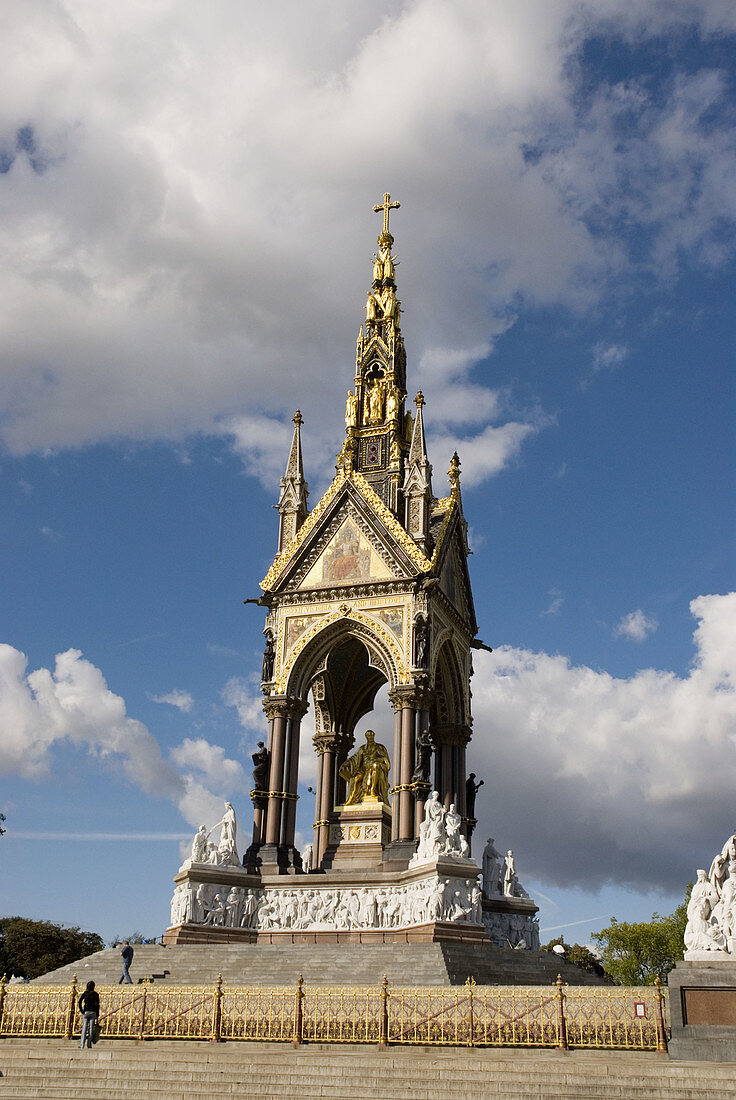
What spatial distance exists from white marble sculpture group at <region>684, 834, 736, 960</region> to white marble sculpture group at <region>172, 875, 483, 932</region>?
906cm

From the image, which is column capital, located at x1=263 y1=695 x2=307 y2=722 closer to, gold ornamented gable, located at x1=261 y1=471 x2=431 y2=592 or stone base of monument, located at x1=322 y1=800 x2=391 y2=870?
stone base of monument, located at x1=322 y1=800 x2=391 y2=870

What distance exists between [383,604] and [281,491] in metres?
6.00

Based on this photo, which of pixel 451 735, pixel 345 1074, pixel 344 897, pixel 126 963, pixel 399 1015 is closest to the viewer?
pixel 345 1074

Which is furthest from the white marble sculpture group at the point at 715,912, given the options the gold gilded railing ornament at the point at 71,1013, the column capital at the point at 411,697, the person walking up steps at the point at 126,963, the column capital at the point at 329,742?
the column capital at the point at 329,742

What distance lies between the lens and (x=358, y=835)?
30875 millimetres

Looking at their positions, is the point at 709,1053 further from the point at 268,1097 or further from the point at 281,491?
the point at 281,491

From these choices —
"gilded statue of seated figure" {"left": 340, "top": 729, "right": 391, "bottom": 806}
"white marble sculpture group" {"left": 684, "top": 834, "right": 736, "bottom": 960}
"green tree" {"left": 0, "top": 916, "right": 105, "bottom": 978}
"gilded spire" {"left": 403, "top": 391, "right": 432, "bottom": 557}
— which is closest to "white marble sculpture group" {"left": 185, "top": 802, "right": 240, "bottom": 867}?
"gilded statue of seated figure" {"left": 340, "top": 729, "right": 391, "bottom": 806}

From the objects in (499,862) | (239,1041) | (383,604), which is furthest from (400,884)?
(239,1041)

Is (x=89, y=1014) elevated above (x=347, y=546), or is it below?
below

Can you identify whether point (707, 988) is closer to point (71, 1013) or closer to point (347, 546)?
point (71, 1013)

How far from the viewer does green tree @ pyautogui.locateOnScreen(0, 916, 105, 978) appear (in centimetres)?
5456

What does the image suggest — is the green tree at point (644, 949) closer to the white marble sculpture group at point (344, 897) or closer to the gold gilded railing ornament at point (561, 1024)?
the white marble sculpture group at point (344, 897)

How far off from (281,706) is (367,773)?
3593mm

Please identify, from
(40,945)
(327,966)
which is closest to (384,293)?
(327,966)
